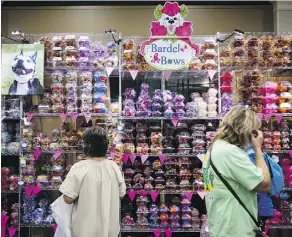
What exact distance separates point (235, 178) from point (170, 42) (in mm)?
2541

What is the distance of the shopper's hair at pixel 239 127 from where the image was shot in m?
2.27

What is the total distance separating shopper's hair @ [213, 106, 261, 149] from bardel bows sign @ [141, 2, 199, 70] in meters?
2.15

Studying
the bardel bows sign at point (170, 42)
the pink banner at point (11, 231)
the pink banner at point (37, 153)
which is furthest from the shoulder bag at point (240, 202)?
the pink banner at point (11, 231)

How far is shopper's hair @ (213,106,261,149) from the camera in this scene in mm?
2268

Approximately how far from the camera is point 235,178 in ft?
7.14

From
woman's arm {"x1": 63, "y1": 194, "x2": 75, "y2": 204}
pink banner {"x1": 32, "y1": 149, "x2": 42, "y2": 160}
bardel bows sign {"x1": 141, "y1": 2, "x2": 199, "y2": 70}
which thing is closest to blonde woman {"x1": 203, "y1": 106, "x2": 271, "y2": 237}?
woman's arm {"x1": 63, "y1": 194, "x2": 75, "y2": 204}

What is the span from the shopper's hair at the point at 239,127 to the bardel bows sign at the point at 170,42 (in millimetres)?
2153

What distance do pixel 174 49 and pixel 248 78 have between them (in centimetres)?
85

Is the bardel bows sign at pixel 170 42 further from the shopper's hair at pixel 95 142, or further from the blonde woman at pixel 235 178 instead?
the blonde woman at pixel 235 178

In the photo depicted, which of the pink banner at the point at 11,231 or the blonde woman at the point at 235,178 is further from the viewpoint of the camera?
the pink banner at the point at 11,231

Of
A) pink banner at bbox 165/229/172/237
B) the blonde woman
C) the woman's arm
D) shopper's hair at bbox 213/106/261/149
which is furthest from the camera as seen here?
pink banner at bbox 165/229/172/237

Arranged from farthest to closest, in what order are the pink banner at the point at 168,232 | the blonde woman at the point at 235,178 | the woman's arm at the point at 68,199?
the pink banner at the point at 168,232 < the woman's arm at the point at 68,199 < the blonde woman at the point at 235,178

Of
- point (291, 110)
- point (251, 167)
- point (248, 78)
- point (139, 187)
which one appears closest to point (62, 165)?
point (139, 187)

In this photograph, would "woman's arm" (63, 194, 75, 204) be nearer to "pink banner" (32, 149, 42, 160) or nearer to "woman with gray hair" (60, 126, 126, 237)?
"woman with gray hair" (60, 126, 126, 237)
